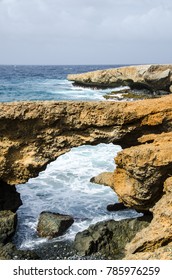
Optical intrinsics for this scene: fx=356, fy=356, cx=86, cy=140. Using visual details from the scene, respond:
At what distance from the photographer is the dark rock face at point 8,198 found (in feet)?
48.8

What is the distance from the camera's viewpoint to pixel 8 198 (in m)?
15.2

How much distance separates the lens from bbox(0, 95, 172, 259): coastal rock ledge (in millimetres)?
11266

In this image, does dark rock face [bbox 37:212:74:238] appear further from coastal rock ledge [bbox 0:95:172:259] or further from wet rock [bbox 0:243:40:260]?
coastal rock ledge [bbox 0:95:172:259]

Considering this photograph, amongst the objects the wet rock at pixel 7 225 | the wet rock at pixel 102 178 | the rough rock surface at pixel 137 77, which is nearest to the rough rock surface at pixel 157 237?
the wet rock at pixel 7 225

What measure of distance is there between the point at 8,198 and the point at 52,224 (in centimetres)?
236

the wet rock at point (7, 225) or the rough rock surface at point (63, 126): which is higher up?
the rough rock surface at point (63, 126)

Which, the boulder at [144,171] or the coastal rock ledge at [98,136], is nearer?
the boulder at [144,171]

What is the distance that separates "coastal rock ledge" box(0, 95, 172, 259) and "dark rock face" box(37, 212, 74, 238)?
8.02 ft

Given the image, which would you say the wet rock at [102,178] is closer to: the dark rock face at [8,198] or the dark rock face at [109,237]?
the dark rock face at [8,198]

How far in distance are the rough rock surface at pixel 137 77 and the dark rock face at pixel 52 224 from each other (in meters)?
34.2

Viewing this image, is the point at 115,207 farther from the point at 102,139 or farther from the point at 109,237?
the point at 102,139

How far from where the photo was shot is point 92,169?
21.6 m
